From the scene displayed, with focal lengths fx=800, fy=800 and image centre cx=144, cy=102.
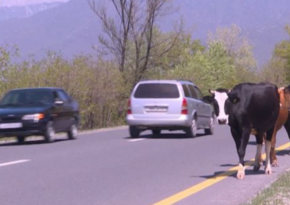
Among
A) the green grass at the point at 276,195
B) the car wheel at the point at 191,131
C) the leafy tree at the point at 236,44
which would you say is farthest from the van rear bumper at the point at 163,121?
the leafy tree at the point at 236,44

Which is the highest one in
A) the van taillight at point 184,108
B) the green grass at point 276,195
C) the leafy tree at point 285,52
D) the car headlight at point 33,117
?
the green grass at point 276,195

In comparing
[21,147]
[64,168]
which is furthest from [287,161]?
[21,147]

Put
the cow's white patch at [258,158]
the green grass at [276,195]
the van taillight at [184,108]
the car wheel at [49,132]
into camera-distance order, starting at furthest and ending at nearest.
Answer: the van taillight at [184,108] < the car wheel at [49,132] < the cow's white patch at [258,158] < the green grass at [276,195]

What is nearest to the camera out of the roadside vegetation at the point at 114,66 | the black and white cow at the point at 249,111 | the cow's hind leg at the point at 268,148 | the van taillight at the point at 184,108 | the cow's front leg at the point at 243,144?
the cow's front leg at the point at 243,144

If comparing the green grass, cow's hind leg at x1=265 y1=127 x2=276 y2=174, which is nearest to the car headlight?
cow's hind leg at x1=265 y1=127 x2=276 y2=174

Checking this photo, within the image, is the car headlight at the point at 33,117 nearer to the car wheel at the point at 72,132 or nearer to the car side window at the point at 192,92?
the car wheel at the point at 72,132

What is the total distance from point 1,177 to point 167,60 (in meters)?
40.2

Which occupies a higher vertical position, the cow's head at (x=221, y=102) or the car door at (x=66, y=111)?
the cow's head at (x=221, y=102)

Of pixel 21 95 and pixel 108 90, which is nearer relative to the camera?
pixel 21 95

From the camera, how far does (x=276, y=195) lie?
37.6ft

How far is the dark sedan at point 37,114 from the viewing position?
73.2ft

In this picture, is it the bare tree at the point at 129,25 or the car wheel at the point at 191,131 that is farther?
the bare tree at the point at 129,25

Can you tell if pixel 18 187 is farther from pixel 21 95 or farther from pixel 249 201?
pixel 21 95

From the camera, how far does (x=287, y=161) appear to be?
16594 millimetres
